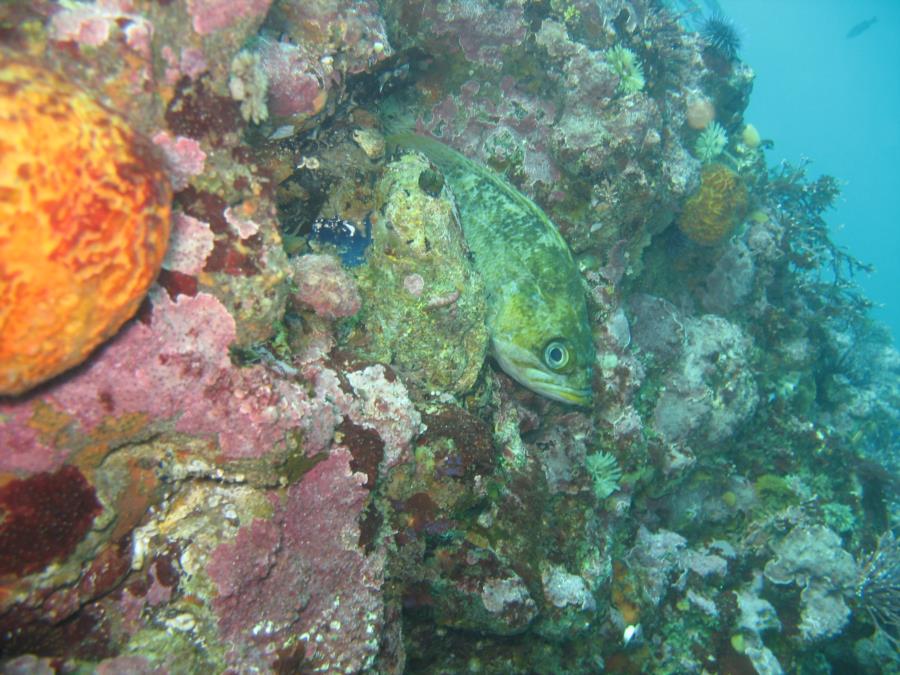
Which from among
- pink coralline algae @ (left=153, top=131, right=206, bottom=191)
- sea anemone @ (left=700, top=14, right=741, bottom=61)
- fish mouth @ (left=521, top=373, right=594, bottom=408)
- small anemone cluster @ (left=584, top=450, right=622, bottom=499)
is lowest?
small anemone cluster @ (left=584, top=450, right=622, bottom=499)

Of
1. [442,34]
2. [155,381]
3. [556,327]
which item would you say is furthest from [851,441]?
[155,381]

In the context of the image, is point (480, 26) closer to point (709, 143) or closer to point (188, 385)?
point (709, 143)

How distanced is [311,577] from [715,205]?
266 inches

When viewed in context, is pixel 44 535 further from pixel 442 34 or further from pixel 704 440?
pixel 704 440

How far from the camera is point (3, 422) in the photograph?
1.91 m

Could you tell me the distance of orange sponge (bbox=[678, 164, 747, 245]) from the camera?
21.8ft

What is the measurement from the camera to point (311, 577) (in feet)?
8.81

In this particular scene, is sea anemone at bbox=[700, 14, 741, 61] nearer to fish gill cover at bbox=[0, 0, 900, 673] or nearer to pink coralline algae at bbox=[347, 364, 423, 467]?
fish gill cover at bbox=[0, 0, 900, 673]

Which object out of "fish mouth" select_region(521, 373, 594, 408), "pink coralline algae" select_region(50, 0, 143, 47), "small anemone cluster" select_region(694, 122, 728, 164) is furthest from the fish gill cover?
"small anemone cluster" select_region(694, 122, 728, 164)

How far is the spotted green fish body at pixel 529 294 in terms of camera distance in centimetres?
416

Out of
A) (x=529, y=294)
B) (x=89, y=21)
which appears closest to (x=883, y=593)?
(x=529, y=294)

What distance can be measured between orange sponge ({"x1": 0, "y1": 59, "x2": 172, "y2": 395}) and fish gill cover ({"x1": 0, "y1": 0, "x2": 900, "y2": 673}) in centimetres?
2

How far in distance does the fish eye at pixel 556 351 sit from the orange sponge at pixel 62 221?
306 cm

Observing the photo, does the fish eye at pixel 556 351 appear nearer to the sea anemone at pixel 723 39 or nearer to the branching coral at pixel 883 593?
the branching coral at pixel 883 593
